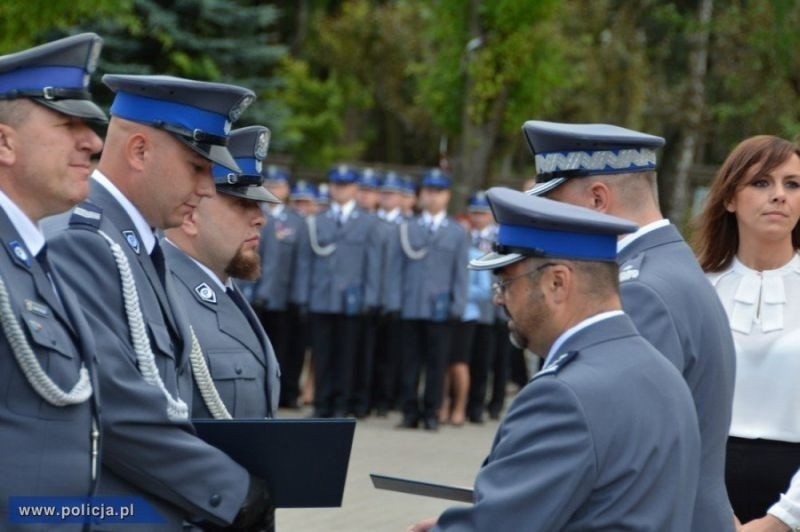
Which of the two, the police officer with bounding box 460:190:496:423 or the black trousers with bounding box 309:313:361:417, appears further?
the police officer with bounding box 460:190:496:423

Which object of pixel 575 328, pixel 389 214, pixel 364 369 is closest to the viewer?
pixel 575 328

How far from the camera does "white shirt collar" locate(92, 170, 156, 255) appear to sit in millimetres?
4070

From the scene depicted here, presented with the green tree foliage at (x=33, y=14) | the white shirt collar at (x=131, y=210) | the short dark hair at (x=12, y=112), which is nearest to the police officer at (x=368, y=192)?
the green tree foliage at (x=33, y=14)

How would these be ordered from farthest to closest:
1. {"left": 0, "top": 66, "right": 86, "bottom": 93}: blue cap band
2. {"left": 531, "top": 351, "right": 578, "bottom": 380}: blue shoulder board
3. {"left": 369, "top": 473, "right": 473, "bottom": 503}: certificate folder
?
{"left": 369, "top": 473, "right": 473, "bottom": 503}: certificate folder
{"left": 0, "top": 66, "right": 86, "bottom": 93}: blue cap band
{"left": 531, "top": 351, "right": 578, "bottom": 380}: blue shoulder board

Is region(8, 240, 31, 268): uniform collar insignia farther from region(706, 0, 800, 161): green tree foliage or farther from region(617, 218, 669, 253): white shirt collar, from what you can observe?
region(706, 0, 800, 161): green tree foliage

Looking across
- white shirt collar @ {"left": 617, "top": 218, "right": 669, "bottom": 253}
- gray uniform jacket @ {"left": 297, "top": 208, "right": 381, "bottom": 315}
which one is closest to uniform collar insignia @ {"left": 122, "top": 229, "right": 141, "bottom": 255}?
white shirt collar @ {"left": 617, "top": 218, "right": 669, "bottom": 253}

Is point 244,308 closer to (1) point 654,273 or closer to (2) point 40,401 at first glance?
(1) point 654,273

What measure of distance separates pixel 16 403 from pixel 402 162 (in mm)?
33151

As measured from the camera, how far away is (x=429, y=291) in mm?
14422

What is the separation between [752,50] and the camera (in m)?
25.8

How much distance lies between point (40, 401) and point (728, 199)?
2792mm

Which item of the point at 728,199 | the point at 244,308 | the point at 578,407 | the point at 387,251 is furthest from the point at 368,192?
the point at 578,407

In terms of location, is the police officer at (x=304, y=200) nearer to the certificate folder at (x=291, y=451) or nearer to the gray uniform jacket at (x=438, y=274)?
the gray uniform jacket at (x=438, y=274)

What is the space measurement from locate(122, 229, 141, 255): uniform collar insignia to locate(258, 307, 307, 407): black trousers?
1133 centimetres
